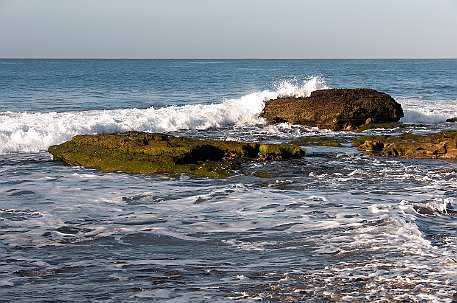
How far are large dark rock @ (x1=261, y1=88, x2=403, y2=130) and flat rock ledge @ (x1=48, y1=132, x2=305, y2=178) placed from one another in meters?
7.11

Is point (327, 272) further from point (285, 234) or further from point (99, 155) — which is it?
point (99, 155)

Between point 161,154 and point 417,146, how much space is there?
6301 millimetres

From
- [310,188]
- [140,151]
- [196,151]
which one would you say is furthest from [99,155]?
[310,188]

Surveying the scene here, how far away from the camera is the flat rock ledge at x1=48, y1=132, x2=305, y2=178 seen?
46.3 ft

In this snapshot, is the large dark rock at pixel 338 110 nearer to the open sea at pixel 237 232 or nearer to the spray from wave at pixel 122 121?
the spray from wave at pixel 122 121

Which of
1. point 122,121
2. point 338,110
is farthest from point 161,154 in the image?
point 122,121

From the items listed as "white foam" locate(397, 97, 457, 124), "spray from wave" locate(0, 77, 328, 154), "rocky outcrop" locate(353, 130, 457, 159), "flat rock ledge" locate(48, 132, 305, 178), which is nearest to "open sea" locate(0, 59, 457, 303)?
"flat rock ledge" locate(48, 132, 305, 178)

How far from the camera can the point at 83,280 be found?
7133 mm

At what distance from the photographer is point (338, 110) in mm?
22812

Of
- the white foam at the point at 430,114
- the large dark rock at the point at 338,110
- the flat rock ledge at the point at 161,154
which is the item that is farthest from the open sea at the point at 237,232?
the white foam at the point at 430,114

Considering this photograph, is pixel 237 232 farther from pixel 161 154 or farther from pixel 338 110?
pixel 338 110

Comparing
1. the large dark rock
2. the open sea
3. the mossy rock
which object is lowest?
the open sea

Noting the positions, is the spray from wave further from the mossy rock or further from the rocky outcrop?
the rocky outcrop

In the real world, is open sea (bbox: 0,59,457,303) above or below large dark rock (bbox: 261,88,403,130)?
below
